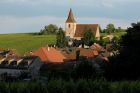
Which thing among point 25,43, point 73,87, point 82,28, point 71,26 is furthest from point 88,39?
point 73,87

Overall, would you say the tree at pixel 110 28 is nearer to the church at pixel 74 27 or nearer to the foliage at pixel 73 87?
the church at pixel 74 27

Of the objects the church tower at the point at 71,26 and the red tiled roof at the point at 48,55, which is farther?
the church tower at the point at 71,26

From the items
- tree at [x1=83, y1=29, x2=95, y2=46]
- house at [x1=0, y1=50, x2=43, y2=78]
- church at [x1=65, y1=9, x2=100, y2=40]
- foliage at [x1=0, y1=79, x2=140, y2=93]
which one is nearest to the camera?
foliage at [x1=0, y1=79, x2=140, y2=93]

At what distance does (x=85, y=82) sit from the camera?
3528 cm

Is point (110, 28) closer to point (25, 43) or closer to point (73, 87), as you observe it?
point (25, 43)

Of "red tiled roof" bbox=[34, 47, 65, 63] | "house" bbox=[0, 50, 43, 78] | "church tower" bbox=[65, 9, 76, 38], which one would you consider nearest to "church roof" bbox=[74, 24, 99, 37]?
"church tower" bbox=[65, 9, 76, 38]

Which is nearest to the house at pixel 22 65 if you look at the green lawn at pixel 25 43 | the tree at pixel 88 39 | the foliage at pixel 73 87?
the foliage at pixel 73 87

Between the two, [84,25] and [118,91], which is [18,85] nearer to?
[118,91]

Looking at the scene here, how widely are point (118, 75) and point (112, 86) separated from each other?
18.9m

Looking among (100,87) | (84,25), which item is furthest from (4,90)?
(84,25)

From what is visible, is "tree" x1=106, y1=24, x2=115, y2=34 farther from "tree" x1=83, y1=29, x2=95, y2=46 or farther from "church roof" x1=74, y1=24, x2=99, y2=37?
"tree" x1=83, y1=29, x2=95, y2=46

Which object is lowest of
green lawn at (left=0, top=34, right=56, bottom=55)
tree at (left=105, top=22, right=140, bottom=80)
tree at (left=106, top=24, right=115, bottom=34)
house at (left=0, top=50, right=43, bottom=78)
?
green lawn at (left=0, top=34, right=56, bottom=55)

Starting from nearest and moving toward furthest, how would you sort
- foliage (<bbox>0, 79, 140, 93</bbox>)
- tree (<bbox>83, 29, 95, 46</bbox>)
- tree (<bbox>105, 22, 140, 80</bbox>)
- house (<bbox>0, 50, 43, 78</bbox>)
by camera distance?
foliage (<bbox>0, 79, 140, 93</bbox>)
tree (<bbox>105, 22, 140, 80</bbox>)
house (<bbox>0, 50, 43, 78</bbox>)
tree (<bbox>83, 29, 95, 46</bbox>)

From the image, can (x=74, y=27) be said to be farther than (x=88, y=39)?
Yes
